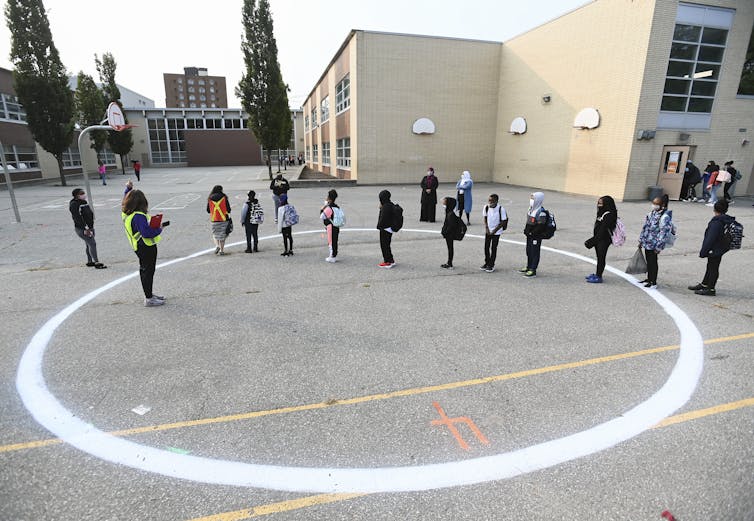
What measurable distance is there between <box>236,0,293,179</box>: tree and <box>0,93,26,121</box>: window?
16.6 meters

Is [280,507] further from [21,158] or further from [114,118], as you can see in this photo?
[21,158]

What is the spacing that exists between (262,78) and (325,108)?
826 centimetres

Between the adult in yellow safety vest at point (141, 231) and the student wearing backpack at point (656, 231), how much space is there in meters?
7.99

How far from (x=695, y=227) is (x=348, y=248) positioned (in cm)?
1117

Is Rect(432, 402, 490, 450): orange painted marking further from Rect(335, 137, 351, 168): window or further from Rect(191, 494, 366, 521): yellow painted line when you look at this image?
Rect(335, 137, 351, 168): window

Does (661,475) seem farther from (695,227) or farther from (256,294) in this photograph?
(695,227)

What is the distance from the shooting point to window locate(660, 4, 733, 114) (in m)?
17.6

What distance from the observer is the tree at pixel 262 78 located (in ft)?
96.6

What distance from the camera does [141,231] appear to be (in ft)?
20.0

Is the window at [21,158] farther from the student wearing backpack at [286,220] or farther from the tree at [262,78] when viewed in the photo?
the student wearing backpack at [286,220]

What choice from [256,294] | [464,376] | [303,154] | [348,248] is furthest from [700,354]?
[303,154]

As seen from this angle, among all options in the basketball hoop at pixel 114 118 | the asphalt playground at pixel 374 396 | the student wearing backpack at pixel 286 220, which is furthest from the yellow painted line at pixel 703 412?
the basketball hoop at pixel 114 118

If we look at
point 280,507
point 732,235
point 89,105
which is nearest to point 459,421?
point 280,507

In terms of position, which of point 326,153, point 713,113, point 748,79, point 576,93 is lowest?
point 326,153
